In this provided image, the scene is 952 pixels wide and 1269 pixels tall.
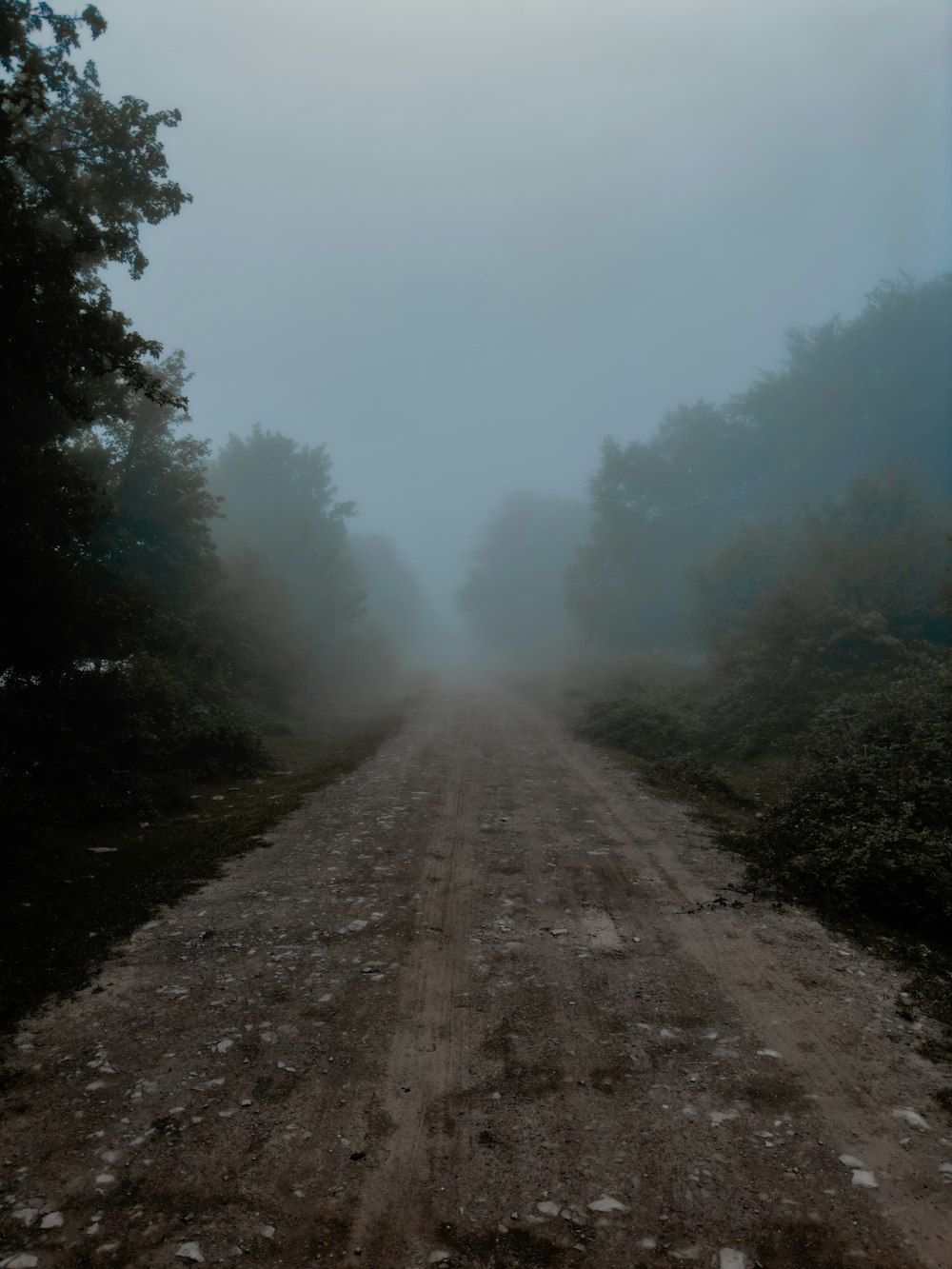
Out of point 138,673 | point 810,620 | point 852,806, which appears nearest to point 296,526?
point 138,673

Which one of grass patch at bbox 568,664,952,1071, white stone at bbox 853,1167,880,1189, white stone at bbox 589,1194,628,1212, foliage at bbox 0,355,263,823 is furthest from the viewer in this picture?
foliage at bbox 0,355,263,823

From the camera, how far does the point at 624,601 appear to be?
43656mm

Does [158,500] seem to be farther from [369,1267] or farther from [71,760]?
[369,1267]

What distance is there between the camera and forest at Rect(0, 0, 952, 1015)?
930 cm

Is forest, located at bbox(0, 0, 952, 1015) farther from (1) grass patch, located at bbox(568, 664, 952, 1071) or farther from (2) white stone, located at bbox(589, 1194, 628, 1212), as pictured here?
(2) white stone, located at bbox(589, 1194, 628, 1212)

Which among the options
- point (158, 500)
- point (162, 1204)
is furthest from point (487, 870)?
point (158, 500)

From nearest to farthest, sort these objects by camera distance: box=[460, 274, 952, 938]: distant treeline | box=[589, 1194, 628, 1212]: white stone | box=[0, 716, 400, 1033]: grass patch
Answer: box=[589, 1194, 628, 1212]: white stone, box=[0, 716, 400, 1033]: grass patch, box=[460, 274, 952, 938]: distant treeline

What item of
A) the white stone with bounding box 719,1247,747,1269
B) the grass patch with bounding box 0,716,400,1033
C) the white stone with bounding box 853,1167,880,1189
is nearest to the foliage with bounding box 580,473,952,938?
the white stone with bounding box 853,1167,880,1189

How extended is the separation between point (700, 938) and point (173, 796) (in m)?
9.29

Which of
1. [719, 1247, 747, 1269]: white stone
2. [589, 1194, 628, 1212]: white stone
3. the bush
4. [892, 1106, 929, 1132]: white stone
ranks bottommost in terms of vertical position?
[892, 1106, 929, 1132]: white stone

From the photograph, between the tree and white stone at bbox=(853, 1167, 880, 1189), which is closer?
white stone at bbox=(853, 1167, 880, 1189)

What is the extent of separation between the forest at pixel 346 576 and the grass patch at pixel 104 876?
0.40m

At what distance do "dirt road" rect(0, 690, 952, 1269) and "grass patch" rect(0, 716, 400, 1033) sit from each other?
0.39 meters

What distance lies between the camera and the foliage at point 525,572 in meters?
72.2
